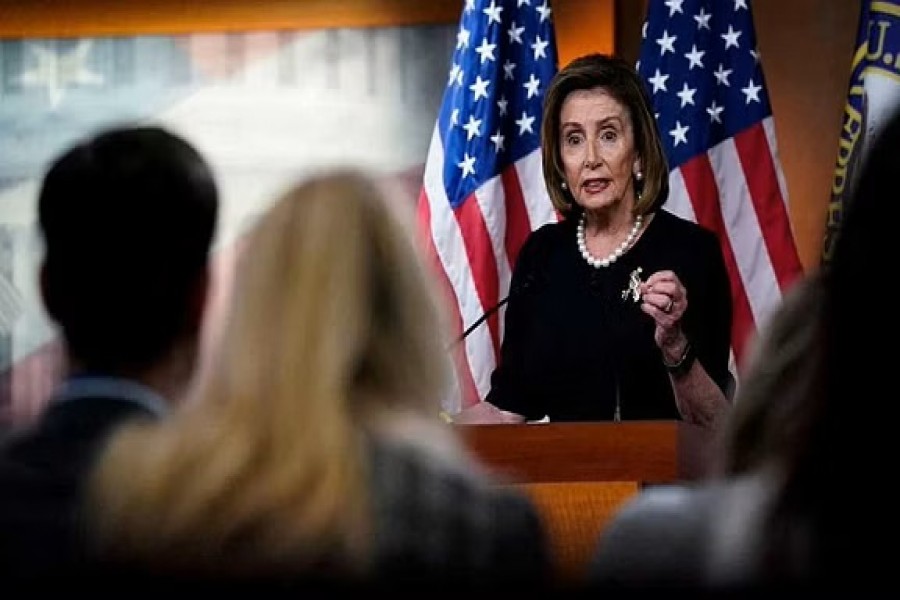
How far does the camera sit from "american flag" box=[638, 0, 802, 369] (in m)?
5.04

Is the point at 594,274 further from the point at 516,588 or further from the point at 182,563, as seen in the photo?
the point at 516,588

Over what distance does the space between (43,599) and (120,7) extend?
4.92 meters

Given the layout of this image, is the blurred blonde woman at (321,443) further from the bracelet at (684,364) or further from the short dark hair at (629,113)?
the short dark hair at (629,113)

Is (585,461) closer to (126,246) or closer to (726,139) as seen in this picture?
(126,246)

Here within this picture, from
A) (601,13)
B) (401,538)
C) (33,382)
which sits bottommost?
(33,382)

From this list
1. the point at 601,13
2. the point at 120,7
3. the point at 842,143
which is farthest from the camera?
the point at 120,7

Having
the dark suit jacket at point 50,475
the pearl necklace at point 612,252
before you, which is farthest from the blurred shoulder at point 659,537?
the pearl necklace at point 612,252

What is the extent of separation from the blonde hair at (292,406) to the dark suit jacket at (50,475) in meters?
0.06

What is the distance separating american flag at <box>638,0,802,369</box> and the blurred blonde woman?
3.36 metres

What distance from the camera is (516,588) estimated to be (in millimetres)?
1225

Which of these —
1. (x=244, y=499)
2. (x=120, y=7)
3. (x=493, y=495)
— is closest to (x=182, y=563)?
(x=244, y=499)

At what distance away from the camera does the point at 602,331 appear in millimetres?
3891

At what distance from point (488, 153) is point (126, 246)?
339 centimetres

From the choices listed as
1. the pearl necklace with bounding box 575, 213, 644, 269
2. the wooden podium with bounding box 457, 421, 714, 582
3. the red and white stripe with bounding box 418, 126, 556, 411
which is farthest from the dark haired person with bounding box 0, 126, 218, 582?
the red and white stripe with bounding box 418, 126, 556, 411
